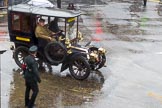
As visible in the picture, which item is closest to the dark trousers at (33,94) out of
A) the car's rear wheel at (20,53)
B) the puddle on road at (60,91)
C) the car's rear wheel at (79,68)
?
the puddle on road at (60,91)

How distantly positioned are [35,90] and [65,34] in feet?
12.4

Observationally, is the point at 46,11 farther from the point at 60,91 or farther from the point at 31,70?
the point at 31,70

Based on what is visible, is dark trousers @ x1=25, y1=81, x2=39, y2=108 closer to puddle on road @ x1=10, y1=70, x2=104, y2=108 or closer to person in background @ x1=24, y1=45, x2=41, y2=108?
person in background @ x1=24, y1=45, x2=41, y2=108

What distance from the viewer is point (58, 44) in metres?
13.2

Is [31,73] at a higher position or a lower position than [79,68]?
higher

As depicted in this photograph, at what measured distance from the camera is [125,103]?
11.3 m

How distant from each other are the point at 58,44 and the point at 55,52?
0.40 meters

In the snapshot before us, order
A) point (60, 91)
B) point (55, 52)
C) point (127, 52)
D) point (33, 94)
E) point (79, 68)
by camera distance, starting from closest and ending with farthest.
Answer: point (33, 94)
point (60, 91)
point (79, 68)
point (55, 52)
point (127, 52)

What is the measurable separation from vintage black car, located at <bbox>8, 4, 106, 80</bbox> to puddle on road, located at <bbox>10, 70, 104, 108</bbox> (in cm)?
34

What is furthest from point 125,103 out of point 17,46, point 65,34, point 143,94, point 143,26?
point 143,26

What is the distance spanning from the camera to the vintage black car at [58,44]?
13.2 metres

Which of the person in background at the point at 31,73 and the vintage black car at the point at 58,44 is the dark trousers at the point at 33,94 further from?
the vintage black car at the point at 58,44

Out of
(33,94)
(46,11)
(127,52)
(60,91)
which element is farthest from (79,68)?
(127,52)

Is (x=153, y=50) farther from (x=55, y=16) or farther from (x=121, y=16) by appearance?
(x=121, y=16)
